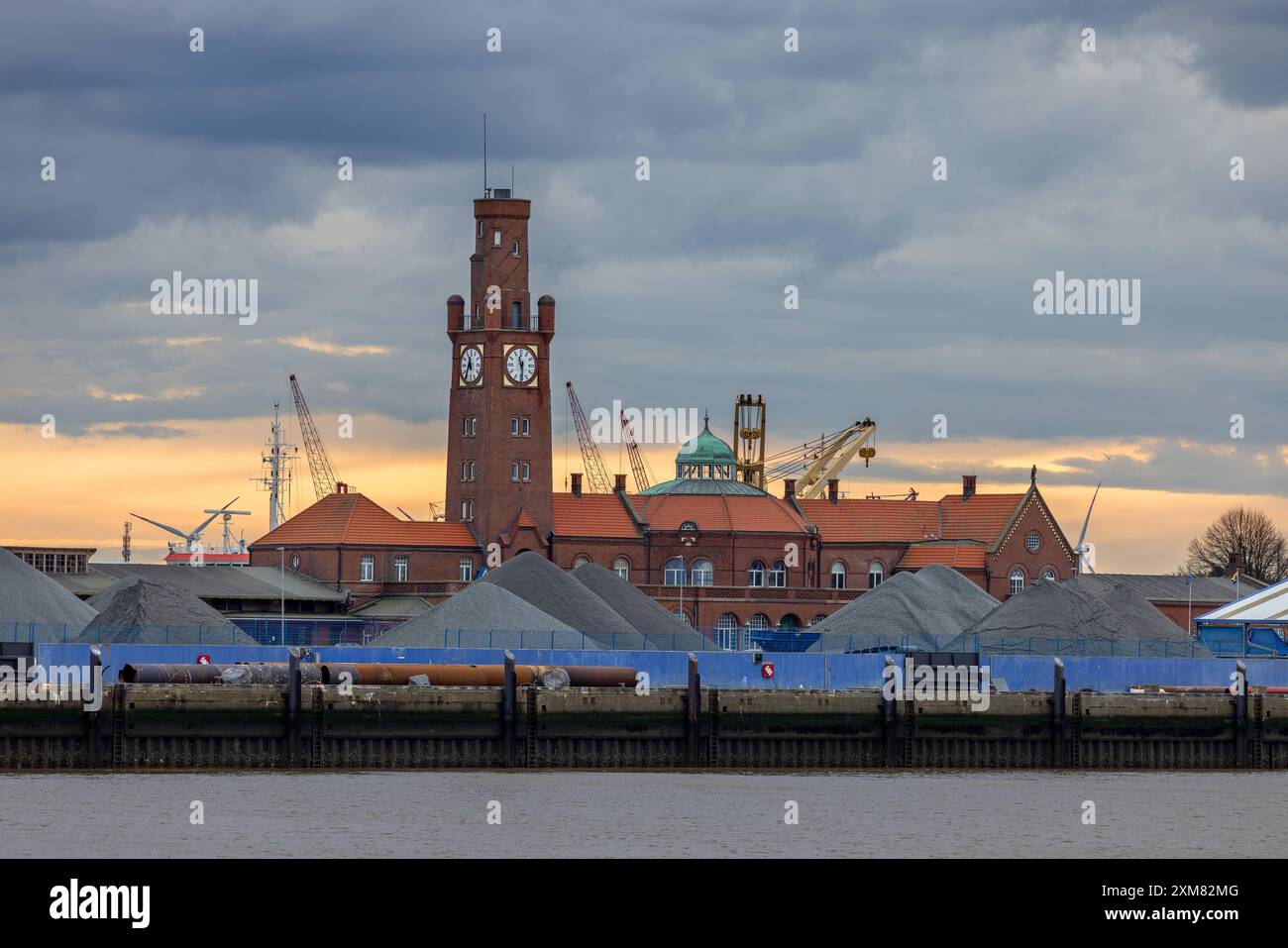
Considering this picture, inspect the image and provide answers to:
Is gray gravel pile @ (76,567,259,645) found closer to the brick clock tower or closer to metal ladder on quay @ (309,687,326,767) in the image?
metal ladder on quay @ (309,687,326,767)

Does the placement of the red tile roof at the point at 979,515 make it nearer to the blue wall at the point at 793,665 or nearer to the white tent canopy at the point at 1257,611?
the white tent canopy at the point at 1257,611

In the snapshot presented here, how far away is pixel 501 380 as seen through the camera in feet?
509

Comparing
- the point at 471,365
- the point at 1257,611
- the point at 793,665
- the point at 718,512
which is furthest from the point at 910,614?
the point at 471,365

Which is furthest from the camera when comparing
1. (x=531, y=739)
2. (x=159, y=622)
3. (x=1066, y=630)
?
(x=1066, y=630)

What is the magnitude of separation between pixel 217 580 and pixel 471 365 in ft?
73.0

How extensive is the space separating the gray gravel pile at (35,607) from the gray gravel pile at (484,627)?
1420 centimetres

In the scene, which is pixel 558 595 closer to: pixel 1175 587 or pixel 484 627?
pixel 484 627

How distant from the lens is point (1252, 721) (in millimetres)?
75625

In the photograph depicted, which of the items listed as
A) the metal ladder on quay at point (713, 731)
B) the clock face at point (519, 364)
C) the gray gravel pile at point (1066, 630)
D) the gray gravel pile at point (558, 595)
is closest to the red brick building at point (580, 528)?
the clock face at point (519, 364)

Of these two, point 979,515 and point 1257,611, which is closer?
point 1257,611

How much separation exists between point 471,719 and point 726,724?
298 inches

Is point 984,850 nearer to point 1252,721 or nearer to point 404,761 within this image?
point 404,761

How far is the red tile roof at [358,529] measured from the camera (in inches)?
6181

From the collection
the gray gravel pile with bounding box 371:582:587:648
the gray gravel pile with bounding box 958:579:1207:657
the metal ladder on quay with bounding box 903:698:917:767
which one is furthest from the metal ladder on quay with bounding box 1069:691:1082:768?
the gray gravel pile with bounding box 958:579:1207:657
